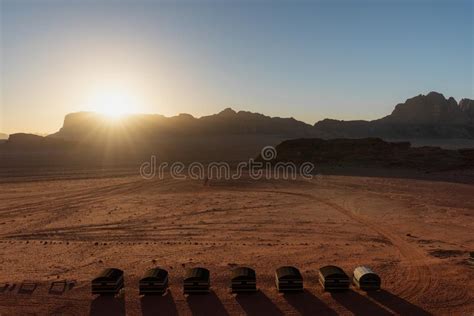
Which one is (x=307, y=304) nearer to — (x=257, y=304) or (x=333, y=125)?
(x=257, y=304)

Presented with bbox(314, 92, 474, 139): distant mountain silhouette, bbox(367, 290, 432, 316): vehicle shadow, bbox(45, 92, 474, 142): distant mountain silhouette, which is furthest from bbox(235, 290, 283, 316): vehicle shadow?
bbox(314, 92, 474, 139): distant mountain silhouette

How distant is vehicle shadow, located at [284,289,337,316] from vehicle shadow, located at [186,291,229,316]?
1.60m

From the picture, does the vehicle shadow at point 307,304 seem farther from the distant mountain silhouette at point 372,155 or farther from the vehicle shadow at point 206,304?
the distant mountain silhouette at point 372,155

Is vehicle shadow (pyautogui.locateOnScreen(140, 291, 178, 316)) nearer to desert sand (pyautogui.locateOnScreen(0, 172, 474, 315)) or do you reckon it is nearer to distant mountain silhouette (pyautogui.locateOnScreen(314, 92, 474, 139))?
desert sand (pyautogui.locateOnScreen(0, 172, 474, 315))

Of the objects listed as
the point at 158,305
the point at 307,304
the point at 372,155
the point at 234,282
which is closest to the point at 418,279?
the point at 307,304

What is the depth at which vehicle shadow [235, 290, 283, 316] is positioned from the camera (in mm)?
9516

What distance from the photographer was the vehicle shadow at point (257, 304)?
9516 millimetres

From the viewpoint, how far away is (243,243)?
15.2 meters

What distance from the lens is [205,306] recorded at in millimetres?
9789

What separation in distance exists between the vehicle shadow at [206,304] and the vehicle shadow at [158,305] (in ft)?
1.33

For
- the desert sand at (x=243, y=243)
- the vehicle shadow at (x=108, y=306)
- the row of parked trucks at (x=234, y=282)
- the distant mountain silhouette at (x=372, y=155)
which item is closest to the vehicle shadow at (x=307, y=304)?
the desert sand at (x=243, y=243)

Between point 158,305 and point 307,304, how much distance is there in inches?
134

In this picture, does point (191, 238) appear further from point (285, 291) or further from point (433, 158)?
point (433, 158)

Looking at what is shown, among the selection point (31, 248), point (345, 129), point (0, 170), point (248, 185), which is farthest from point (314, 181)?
point (345, 129)
